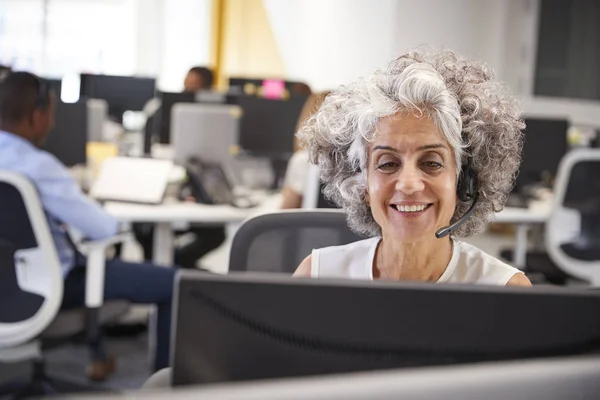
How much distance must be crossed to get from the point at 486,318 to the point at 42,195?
2350mm

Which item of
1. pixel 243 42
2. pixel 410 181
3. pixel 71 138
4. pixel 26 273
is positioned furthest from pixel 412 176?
pixel 243 42

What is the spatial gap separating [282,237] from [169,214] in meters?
1.81

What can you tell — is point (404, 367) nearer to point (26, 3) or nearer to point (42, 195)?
point (42, 195)

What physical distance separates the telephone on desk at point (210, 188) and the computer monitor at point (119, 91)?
230 centimetres

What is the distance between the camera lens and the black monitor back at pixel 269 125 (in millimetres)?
4590

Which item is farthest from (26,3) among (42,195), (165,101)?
(42,195)

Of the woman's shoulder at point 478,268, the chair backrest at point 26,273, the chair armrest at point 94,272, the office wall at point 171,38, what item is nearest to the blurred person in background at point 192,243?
the chair armrest at point 94,272

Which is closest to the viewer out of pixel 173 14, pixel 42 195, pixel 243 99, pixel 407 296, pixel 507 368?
pixel 507 368

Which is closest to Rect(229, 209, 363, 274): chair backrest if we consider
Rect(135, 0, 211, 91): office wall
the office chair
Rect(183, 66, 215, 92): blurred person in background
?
the office chair

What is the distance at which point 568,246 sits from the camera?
3881mm

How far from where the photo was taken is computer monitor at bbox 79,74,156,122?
6.12 metres

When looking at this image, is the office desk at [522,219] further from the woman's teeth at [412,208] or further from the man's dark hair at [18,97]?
the woman's teeth at [412,208]

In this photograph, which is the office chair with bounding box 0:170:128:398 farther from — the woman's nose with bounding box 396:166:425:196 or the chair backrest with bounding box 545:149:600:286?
the chair backrest with bounding box 545:149:600:286

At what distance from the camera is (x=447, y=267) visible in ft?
4.71
